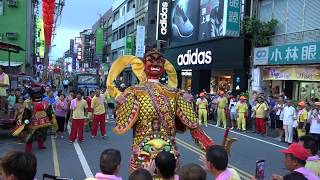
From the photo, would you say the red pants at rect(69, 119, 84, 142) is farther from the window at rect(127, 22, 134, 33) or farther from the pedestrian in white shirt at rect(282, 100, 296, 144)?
the window at rect(127, 22, 134, 33)

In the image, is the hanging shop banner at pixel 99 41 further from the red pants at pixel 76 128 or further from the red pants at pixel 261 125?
the red pants at pixel 76 128

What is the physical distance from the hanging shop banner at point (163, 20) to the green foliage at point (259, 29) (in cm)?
1439

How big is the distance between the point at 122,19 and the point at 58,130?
191ft

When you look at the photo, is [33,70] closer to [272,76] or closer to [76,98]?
[272,76]

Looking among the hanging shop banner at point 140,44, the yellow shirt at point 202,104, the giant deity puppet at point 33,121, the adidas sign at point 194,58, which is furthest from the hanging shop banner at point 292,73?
the hanging shop banner at point 140,44

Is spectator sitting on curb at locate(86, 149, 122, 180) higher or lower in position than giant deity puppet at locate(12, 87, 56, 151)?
higher

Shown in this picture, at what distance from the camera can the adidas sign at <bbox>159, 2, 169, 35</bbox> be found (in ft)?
135

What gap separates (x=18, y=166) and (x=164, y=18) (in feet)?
126

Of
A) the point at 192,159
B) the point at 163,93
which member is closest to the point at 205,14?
the point at 192,159

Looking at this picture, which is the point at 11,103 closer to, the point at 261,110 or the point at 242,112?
the point at 261,110

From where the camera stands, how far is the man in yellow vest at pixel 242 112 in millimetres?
21078

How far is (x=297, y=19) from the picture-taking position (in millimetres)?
24188

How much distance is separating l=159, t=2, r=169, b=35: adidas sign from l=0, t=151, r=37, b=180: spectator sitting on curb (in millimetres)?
37996

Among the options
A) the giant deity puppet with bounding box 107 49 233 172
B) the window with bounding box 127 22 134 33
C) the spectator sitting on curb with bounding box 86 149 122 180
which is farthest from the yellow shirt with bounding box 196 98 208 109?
the window with bounding box 127 22 134 33
